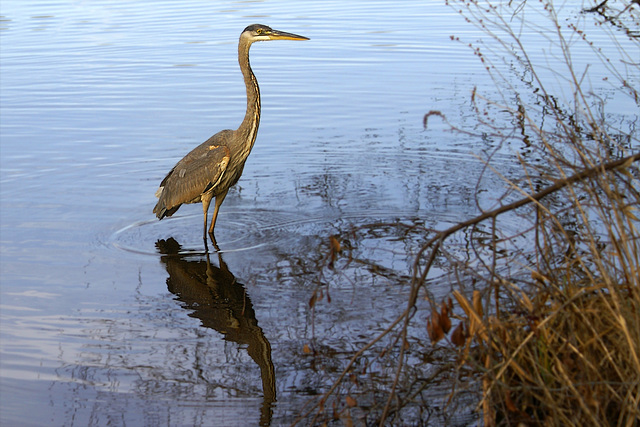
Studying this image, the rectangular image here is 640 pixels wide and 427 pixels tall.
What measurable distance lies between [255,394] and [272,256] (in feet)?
7.98

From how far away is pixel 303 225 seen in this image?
796 centimetres

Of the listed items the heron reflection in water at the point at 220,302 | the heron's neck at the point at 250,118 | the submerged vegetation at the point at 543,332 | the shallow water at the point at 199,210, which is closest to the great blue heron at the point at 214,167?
the heron's neck at the point at 250,118

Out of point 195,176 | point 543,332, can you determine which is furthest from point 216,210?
point 543,332

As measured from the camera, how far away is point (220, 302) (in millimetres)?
6504

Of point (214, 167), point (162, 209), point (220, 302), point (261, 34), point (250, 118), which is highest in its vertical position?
point (261, 34)

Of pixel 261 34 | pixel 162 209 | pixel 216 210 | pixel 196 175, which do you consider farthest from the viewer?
pixel 261 34

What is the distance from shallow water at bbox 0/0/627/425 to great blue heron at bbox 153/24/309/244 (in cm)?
32

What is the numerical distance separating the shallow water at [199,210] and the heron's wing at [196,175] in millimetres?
369

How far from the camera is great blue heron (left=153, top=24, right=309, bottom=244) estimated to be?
322 inches

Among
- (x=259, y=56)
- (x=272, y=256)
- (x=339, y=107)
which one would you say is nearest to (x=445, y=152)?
(x=339, y=107)

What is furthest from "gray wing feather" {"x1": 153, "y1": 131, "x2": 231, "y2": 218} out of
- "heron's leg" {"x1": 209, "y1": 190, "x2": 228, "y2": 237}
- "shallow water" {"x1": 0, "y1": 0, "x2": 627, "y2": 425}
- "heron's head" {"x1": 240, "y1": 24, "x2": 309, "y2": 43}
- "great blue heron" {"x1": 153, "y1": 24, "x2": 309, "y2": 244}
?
"heron's head" {"x1": 240, "y1": 24, "x2": 309, "y2": 43}

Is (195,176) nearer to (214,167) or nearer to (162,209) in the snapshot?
(214,167)

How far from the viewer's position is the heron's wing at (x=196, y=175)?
26.8 ft

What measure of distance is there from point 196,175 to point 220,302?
2112 mm
